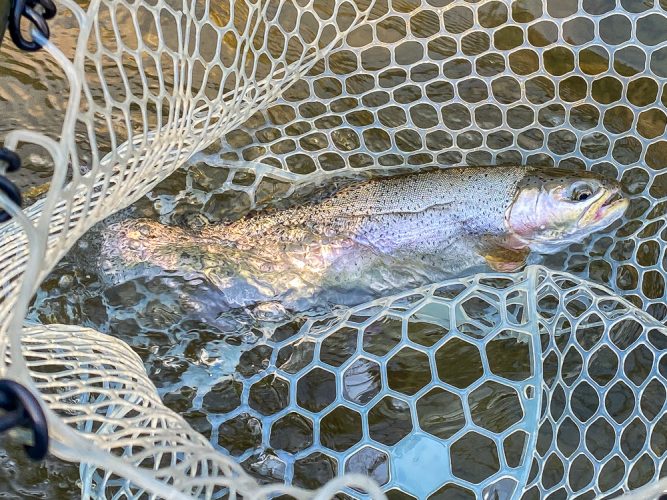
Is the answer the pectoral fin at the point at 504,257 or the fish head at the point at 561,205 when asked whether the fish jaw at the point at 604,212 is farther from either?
the pectoral fin at the point at 504,257

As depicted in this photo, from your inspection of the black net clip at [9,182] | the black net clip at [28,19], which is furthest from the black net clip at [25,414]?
the black net clip at [28,19]

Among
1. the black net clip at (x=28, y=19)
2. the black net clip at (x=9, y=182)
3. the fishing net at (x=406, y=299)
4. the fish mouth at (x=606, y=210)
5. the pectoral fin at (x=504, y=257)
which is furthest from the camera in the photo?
the pectoral fin at (x=504, y=257)

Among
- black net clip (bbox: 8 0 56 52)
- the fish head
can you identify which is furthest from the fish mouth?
black net clip (bbox: 8 0 56 52)

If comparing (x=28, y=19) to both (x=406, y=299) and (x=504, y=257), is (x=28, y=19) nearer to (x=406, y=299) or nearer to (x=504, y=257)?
(x=406, y=299)

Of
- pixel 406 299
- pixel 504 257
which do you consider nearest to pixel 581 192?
pixel 504 257

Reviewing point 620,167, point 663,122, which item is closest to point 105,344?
point 620,167
